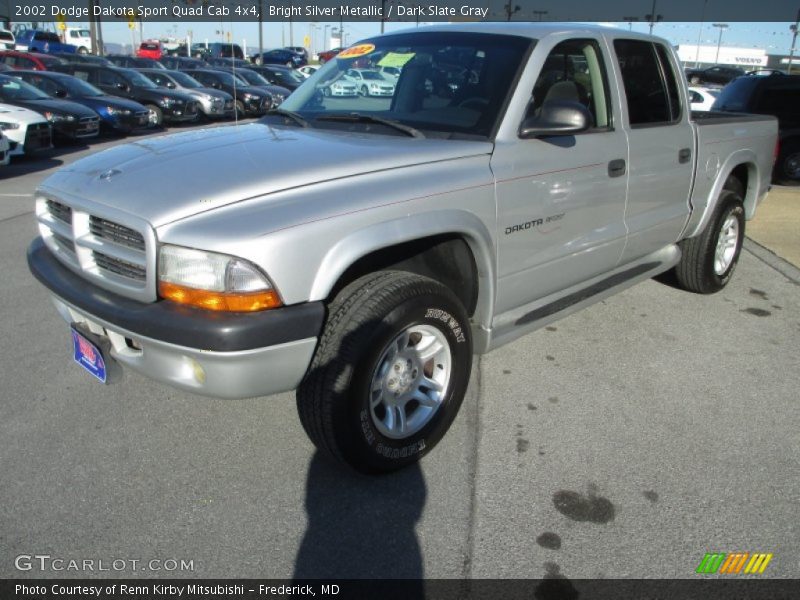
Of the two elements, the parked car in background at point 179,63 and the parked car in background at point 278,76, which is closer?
the parked car in background at point 278,76

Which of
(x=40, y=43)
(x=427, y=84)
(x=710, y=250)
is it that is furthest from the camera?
(x=40, y=43)

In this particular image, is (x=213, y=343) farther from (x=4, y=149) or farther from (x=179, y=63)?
(x=179, y=63)

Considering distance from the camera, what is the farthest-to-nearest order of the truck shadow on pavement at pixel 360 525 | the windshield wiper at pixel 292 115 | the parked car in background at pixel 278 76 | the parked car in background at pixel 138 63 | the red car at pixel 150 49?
the red car at pixel 150 49, the parked car in background at pixel 278 76, the parked car in background at pixel 138 63, the windshield wiper at pixel 292 115, the truck shadow on pavement at pixel 360 525

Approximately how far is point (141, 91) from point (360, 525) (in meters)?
17.6

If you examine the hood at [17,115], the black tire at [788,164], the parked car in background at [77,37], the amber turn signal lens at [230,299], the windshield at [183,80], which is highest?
the parked car in background at [77,37]

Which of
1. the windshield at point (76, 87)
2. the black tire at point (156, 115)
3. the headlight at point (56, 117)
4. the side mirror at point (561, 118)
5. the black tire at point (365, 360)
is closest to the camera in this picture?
the black tire at point (365, 360)

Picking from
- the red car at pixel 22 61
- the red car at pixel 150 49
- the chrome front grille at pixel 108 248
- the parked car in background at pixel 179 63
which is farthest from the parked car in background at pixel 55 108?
the red car at pixel 150 49

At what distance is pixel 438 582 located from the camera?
2342mm

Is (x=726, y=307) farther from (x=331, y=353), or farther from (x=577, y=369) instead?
(x=331, y=353)

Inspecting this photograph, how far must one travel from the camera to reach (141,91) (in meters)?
17.6

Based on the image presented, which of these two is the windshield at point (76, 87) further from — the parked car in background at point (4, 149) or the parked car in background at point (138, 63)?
the parked car in background at point (138, 63)

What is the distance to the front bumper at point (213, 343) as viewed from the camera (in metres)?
2.29

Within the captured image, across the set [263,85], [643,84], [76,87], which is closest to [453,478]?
[643,84]

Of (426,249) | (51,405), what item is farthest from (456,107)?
→ (51,405)
